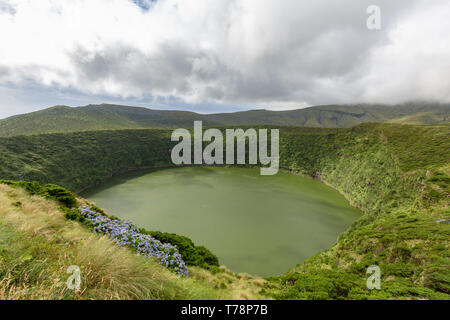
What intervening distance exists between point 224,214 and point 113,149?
71.8m

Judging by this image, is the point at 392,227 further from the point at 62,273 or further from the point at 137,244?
the point at 62,273

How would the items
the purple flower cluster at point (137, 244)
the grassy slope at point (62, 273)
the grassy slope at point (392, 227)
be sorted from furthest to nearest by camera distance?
1. the grassy slope at point (392, 227)
2. the purple flower cluster at point (137, 244)
3. the grassy slope at point (62, 273)

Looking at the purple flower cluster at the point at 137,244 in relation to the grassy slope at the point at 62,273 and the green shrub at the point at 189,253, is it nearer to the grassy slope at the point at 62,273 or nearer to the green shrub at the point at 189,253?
the grassy slope at the point at 62,273
